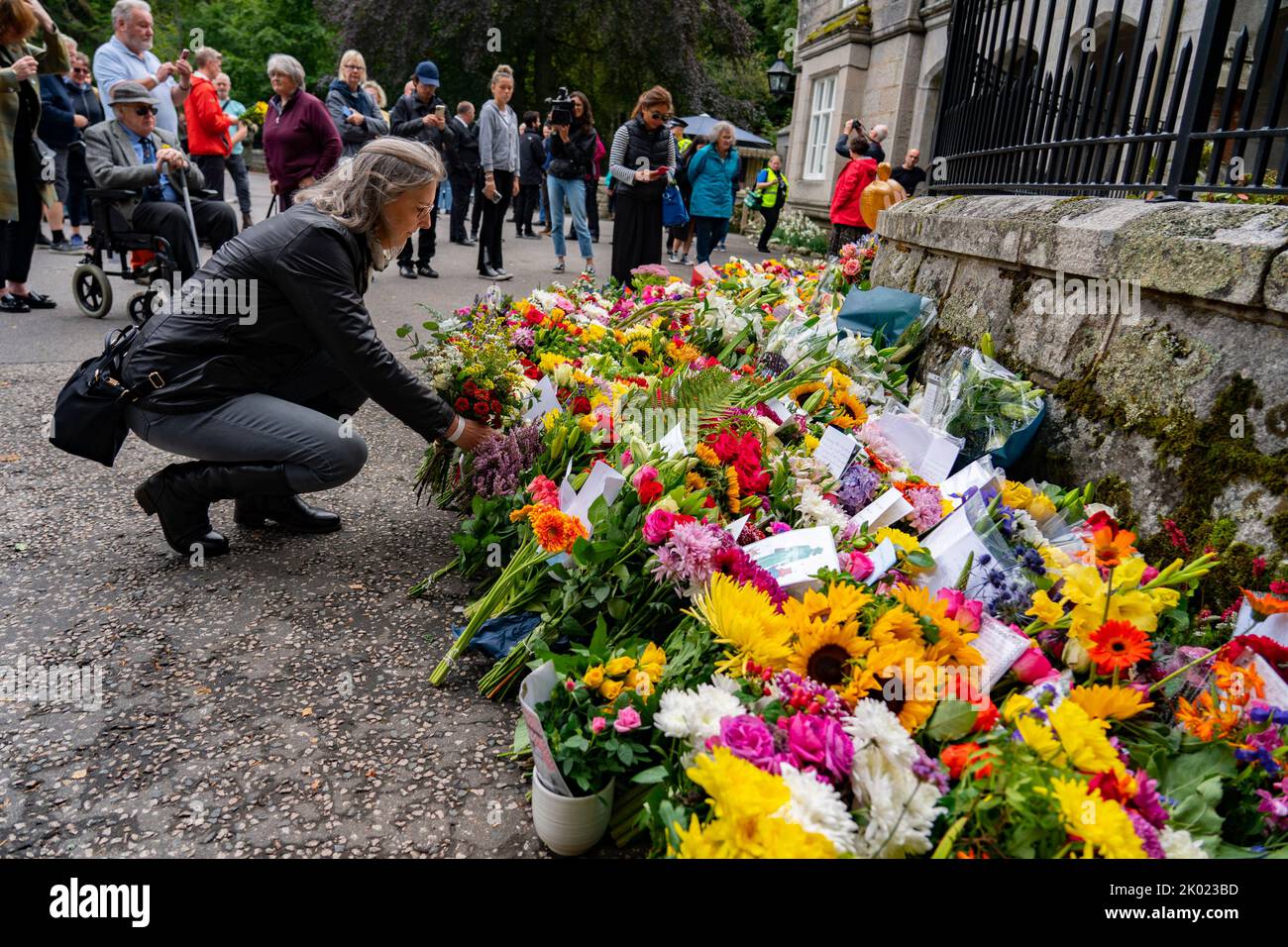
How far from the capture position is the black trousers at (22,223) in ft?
19.8

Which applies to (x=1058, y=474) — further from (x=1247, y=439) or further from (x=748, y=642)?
(x=748, y=642)

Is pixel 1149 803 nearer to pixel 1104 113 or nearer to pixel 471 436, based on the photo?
pixel 471 436

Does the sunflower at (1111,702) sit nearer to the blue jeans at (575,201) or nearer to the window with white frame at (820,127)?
the blue jeans at (575,201)

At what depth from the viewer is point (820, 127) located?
15.7 metres

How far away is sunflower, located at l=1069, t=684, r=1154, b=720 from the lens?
162 centimetres

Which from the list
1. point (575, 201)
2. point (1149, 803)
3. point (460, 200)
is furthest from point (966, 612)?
point (460, 200)

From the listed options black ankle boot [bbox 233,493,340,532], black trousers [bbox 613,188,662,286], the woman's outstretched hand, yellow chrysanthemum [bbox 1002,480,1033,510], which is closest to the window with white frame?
black trousers [bbox 613,188,662,286]

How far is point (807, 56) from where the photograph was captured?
15.9 meters

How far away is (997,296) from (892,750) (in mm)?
2338

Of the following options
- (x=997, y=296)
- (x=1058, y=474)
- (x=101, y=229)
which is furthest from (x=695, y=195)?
(x=1058, y=474)

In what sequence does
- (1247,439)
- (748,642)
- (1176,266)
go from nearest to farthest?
(748,642)
(1247,439)
(1176,266)

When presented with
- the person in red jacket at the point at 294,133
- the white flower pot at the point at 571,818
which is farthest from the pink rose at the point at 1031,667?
the person in red jacket at the point at 294,133
